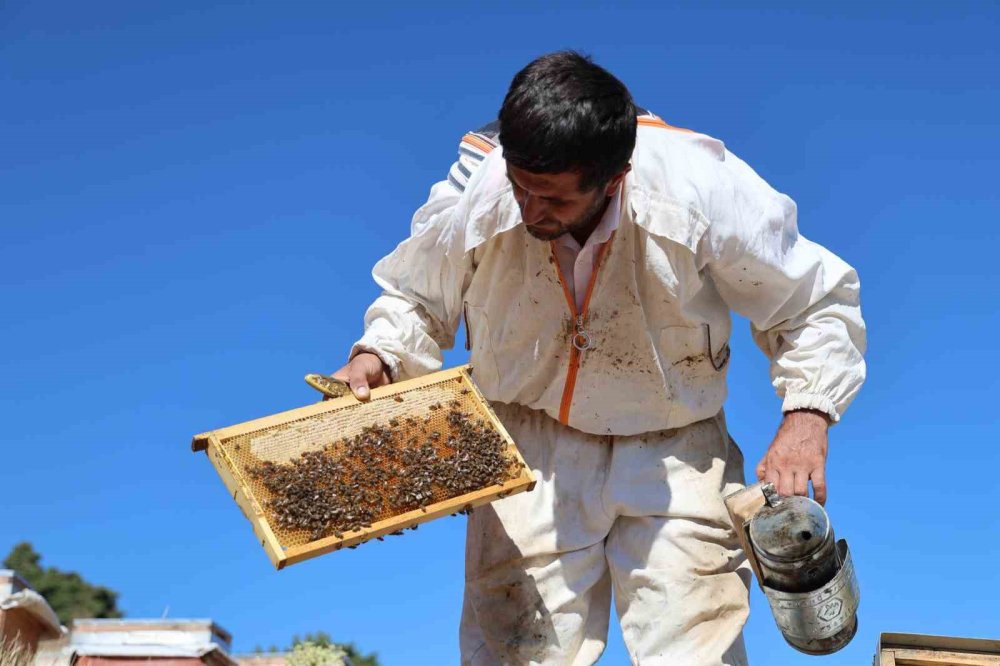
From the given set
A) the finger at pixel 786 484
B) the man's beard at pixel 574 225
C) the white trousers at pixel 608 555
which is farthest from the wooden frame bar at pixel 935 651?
the man's beard at pixel 574 225

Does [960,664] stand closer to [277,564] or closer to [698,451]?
[698,451]

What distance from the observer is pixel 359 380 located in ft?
15.2

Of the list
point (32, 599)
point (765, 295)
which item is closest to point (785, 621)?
point (765, 295)

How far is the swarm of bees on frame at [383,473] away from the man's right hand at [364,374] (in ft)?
0.52

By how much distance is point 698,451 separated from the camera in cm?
486

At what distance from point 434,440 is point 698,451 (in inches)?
45.0

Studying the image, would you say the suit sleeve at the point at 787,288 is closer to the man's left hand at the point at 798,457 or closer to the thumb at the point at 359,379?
the man's left hand at the point at 798,457

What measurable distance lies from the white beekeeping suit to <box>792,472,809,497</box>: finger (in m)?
0.32

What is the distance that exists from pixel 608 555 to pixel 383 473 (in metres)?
1.09

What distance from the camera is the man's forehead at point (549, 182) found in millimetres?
4199

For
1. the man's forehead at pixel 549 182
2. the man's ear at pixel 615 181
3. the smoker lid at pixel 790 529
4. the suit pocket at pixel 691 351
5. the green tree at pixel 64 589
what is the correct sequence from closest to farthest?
the smoker lid at pixel 790 529
the man's forehead at pixel 549 182
the man's ear at pixel 615 181
the suit pocket at pixel 691 351
the green tree at pixel 64 589

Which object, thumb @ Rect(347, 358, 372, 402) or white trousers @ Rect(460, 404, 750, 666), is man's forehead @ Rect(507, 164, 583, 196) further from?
white trousers @ Rect(460, 404, 750, 666)

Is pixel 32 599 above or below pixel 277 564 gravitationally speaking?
above

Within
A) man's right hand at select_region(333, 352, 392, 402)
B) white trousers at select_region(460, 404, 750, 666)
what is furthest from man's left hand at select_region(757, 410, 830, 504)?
man's right hand at select_region(333, 352, 392, 402)
